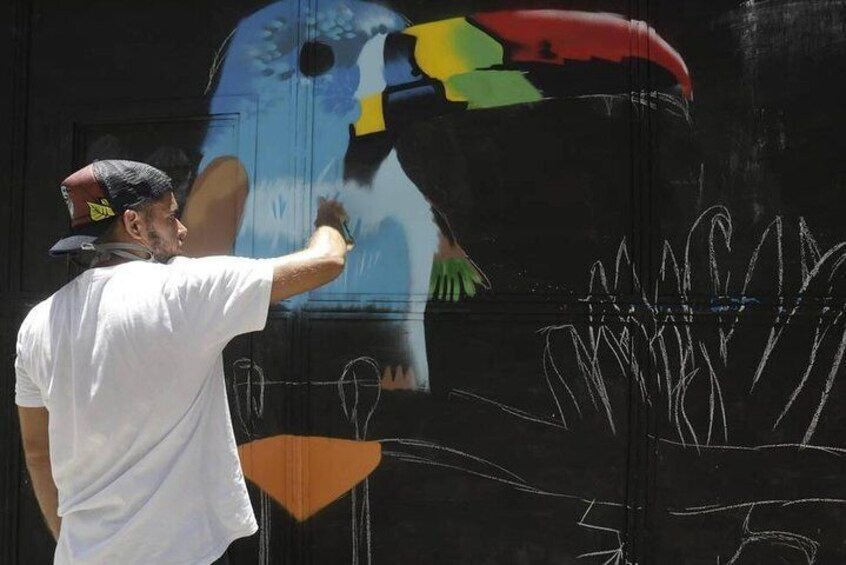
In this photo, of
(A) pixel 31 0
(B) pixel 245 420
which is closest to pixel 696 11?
(B) pixel 245 420

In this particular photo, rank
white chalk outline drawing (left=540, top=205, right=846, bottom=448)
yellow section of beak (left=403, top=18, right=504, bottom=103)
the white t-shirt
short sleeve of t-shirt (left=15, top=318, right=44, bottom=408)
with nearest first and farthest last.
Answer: the white t-shirt < short sleeve of t-shirt (left=15, top=318, right=44, bottom=408) < white chalk outline drawing (left=540, top=205, right=846, bottom=448) < yellow section of beak (left=403, top=18, right=504, bottom=103)

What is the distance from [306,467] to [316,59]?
5.92 ft

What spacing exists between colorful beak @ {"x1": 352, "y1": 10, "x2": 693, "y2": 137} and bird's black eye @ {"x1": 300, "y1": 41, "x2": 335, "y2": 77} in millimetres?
204

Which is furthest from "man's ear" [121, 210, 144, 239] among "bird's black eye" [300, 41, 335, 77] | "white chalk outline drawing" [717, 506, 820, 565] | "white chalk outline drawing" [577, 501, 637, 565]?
"white chalk outline drawing" [717, 506, 820, 565]

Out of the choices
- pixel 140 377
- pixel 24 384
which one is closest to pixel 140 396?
pixel 140 377

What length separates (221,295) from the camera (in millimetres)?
1739

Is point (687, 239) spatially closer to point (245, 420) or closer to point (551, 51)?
point (551, 51)

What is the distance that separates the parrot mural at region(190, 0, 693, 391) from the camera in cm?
305

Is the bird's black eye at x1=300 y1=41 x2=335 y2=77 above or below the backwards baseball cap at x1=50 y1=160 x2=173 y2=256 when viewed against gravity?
above

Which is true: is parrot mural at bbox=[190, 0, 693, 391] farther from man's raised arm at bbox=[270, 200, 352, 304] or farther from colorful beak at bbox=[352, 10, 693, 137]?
man's raised arm at bbox=[270, 200, 352, 304]

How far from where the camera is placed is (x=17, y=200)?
3619 millimetres

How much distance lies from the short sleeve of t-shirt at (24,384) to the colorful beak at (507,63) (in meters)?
1.72

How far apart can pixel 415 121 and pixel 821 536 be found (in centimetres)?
233

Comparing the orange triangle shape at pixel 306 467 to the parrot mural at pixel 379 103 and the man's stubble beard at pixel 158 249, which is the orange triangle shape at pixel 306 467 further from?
the man's stubble beard at pixel 158 249
